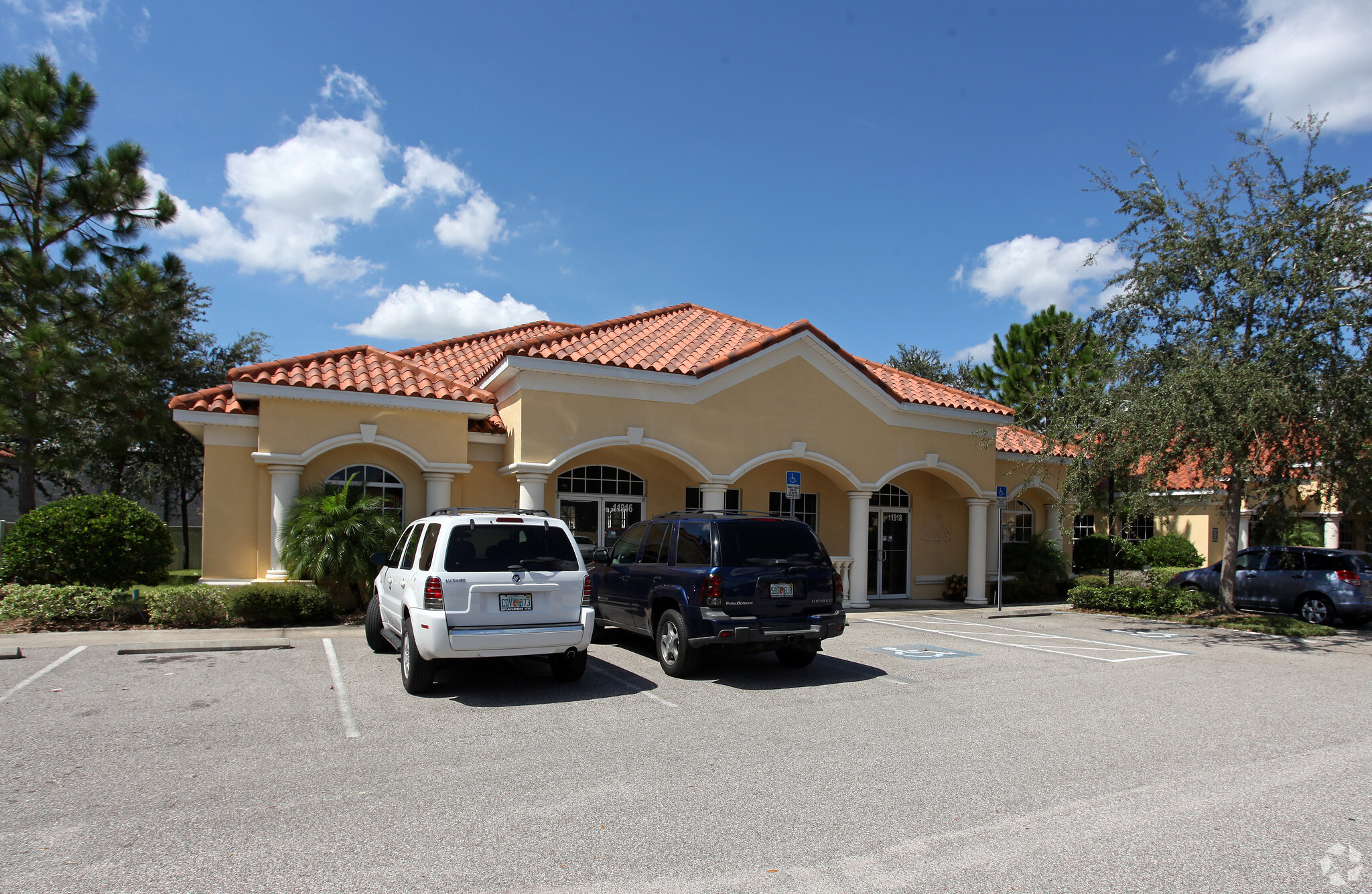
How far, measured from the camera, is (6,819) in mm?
4988

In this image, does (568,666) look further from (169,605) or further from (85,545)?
(85,545)

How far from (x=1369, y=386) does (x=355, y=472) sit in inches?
679

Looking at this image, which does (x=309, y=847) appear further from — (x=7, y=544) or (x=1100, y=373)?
(x=1100, y=373)

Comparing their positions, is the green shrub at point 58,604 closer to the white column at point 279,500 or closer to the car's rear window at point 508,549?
the white column at point 279,500

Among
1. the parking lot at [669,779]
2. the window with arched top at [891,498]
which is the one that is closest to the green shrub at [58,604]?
the parking lot at [669,779]

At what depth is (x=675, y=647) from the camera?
31.4 ft

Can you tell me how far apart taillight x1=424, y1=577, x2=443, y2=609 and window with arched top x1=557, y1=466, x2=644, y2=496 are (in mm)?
8441

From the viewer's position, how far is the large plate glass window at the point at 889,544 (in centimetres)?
1992

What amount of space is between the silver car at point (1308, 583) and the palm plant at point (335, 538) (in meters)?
17.1

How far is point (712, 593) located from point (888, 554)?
1208 cm

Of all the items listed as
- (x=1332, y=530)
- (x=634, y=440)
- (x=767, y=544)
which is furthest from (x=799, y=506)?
(x=1332, y=530)

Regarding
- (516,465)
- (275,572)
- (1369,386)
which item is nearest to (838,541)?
(516,465)

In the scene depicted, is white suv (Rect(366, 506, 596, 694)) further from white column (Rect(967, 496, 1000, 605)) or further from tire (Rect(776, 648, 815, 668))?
white column (Rect(967, 496, 1000, 605))

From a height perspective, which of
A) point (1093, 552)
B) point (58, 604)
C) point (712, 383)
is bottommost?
point (1093, 552)
